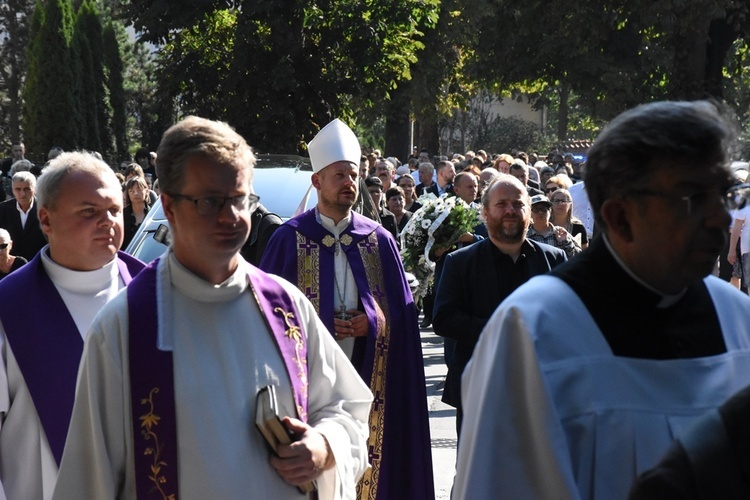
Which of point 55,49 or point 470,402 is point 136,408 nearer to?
point 470,402

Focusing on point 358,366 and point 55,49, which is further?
point 55,49

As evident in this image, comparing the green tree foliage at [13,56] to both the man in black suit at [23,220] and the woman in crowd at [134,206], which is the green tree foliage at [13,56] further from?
the woman in crowd at [134,206]

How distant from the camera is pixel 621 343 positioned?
2.61 meters

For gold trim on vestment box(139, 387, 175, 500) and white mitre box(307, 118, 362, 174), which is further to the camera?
white mitre box(307, 118, 362, 174)

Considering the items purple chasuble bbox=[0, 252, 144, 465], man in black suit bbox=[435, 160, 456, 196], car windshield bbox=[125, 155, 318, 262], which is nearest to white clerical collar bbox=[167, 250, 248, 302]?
purple chasuble bbox=[0, 252, 144, 465]

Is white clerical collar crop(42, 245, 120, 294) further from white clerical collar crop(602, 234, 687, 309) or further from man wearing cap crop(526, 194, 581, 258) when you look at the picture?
man wearing cap crop(526, 194, 581, 258)

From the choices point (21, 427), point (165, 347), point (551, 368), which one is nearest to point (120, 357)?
point (165, 347)

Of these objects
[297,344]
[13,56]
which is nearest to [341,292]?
[297,344]

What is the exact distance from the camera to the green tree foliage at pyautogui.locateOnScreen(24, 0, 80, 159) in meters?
30.2

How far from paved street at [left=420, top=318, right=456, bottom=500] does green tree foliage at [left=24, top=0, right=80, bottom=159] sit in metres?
19.7

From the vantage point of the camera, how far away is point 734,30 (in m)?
23.3

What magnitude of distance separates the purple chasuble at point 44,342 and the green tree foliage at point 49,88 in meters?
26.8

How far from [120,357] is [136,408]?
0.14 m

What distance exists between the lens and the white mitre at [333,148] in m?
6.72
